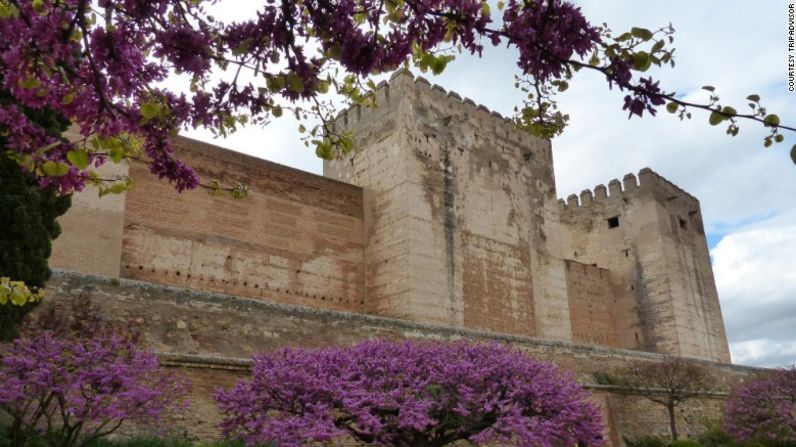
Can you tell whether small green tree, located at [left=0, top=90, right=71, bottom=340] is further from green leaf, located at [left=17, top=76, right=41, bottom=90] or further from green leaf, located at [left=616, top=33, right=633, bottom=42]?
green leaf, located at [left=616, top=33, right=633, bottom=42]

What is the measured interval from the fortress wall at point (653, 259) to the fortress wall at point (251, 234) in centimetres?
1243

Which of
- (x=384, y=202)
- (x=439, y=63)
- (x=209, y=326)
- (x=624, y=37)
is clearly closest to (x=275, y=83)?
(x=439, y=63)

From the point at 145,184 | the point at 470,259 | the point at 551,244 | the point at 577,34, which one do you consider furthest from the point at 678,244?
the point at 577,34

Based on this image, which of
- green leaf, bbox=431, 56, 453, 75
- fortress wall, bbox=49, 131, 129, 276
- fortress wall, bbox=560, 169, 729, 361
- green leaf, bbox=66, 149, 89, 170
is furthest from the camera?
fortress wall, bbox=560, 169, 729, 361

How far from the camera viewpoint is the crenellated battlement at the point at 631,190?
2686 centimetres

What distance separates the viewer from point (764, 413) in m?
15.7

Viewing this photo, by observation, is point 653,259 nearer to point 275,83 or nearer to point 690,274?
point 690,274

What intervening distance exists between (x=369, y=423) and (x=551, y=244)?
14.3 metres

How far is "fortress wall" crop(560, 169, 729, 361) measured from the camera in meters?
25.3

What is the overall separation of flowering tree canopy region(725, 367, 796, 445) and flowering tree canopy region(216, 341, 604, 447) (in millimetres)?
7868

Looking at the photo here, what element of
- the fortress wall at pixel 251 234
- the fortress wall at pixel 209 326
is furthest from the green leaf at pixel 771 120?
the fortress wall at pixel 251 234

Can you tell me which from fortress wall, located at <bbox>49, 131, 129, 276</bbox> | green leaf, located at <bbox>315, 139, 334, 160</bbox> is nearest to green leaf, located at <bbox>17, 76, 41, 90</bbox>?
green leaf, located at <bbox>315, 139, 334, 160</bbox>

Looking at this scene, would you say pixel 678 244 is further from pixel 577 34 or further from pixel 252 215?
pixel 577 34

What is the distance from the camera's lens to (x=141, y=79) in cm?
338
